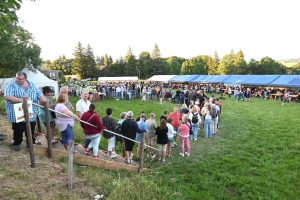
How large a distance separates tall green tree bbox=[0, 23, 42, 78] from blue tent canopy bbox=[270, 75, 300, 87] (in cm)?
2340

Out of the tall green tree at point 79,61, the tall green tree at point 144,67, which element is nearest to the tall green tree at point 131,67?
the tall green tree at point 144,67

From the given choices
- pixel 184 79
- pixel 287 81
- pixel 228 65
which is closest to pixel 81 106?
pixel 287 81

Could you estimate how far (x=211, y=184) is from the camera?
16.9ft

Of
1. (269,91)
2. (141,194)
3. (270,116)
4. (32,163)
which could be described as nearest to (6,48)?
(32,163)

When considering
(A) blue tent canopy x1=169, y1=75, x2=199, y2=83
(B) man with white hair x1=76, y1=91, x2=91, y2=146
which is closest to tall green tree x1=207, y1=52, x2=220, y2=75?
(A) blue tent canopy x1=169, y1=75, x2=199, y2=83

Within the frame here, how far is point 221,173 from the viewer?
569 centimetres

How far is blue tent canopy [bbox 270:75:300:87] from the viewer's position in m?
21.8

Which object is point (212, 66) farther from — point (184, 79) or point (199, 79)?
point (199, 79)

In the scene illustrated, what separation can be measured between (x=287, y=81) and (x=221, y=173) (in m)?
21.6

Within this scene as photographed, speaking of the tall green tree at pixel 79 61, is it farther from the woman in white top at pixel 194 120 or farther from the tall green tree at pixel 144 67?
the woman in white top at pixel 194 120

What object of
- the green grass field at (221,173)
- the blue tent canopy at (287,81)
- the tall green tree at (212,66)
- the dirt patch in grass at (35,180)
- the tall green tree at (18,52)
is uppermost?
the tall green tree at (212,66)

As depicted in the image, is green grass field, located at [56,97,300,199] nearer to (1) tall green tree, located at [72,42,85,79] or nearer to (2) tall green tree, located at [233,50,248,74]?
Result: (2) tall green tree, located at [233,50,248,74]

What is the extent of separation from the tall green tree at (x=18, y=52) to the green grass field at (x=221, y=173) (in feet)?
25.2

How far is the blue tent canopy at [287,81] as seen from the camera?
858 inches
